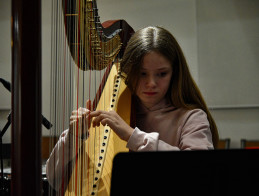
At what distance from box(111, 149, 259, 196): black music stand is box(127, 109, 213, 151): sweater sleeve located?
1.64 ft

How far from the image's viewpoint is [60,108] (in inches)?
26.2

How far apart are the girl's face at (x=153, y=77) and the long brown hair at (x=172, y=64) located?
16 mm

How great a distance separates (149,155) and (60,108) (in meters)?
0.30

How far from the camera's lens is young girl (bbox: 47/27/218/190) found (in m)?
1.05

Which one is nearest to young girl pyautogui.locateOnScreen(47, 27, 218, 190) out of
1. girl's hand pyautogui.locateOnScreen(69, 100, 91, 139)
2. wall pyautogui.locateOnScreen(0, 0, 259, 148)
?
girl's hand pyautogui.locateOnScreen(69, 100, 91, 139)

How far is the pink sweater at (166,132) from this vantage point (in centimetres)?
93

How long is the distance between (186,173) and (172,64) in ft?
2.44

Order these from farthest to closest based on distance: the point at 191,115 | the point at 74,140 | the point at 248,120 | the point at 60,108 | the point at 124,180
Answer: the point at 248,120 → the point at 191,115 → the point at 74,140 → the point at 60,108 → the point at 124,180

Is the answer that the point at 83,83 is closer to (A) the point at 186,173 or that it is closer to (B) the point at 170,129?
(B) the point at 170,129

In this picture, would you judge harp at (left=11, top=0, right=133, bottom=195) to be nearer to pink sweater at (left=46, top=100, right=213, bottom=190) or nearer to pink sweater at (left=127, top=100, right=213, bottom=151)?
pink sweater at (left=46, top=100, right=213, bottom=190)

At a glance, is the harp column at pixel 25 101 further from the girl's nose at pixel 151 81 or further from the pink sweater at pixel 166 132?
the girl's nose at pixel 151 81

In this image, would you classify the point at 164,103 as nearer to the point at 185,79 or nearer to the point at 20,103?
the point at 185,79

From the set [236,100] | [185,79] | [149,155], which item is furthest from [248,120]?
[149,155]

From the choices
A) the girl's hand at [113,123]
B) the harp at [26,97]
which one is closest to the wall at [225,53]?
the girl's hand at [113,123]
